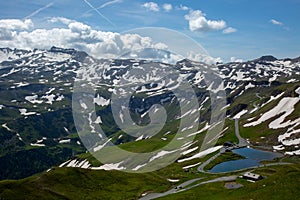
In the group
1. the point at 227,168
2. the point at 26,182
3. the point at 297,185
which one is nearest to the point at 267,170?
the point at 227,168

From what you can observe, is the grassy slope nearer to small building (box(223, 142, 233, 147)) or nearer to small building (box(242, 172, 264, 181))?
small building (box(242, 172, 264, 181))

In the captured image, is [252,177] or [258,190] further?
[252,177]

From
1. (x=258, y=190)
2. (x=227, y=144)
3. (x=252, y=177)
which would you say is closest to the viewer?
(x=258, y=190)

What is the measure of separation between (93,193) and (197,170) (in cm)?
4390

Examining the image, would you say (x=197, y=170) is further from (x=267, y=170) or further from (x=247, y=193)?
(x=247, y=193)

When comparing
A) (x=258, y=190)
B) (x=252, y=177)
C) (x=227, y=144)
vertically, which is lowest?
(x=227, y=144)

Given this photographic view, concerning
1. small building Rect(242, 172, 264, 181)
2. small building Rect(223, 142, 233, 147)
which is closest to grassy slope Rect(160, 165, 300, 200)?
small building Rect(242, 172, 264, 181)

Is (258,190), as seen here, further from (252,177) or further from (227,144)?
(227,144)

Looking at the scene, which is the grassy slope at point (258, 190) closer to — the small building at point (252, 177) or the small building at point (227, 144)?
the small building at point (252, 177)

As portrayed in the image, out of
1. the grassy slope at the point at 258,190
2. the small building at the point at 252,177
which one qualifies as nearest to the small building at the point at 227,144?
the small building at the point at 252,177

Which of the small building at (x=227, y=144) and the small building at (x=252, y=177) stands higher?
the small building at (x=252, y=177)

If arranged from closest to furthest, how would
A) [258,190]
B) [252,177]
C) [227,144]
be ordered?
[258,190] < [252,177] < [227,144]

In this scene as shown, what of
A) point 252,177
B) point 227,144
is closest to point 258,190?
point 252,177

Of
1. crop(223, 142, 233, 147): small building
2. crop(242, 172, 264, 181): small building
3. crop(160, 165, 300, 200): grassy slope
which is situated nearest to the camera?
crop(160, 165, 300, 200): grassy slope
